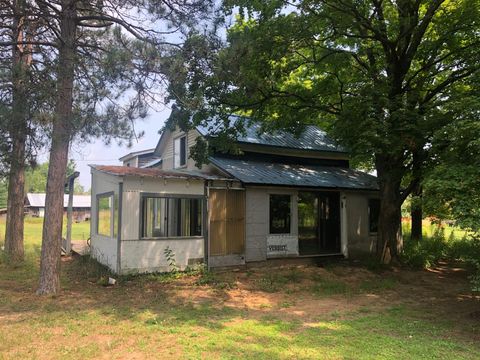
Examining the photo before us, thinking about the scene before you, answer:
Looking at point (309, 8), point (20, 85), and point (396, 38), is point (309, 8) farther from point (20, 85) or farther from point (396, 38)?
point (20, 85)

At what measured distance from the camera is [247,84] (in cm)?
1013

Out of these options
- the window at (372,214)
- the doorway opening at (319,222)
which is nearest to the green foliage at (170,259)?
the doorway opening at (319,222)

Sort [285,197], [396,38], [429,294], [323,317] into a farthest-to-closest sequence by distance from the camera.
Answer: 1. [285,197]
2. [396,38]
3. [429,294]
4. [323,317]

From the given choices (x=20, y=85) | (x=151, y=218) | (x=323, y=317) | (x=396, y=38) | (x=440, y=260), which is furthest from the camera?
(x=440, y=260)

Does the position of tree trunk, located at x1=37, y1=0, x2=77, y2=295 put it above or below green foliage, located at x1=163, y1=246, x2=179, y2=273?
above

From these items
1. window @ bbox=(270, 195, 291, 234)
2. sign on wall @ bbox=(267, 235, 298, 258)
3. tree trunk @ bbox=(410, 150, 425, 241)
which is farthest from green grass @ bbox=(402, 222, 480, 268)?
window @ bbox=(270, 195, 291, 234)

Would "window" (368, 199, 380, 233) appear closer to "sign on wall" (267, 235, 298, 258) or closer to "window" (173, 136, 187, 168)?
"sign on wall" (267, 235, 298, 258)

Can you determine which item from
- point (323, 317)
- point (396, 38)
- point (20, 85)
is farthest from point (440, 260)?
point (20, 85)

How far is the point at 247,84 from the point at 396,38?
213 inches

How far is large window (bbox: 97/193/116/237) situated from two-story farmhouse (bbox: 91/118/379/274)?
0.03 metres

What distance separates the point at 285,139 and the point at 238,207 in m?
4.70

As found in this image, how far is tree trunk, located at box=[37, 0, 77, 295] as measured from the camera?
8.37m

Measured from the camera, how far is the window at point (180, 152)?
16859 mm

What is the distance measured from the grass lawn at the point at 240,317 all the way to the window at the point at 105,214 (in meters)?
1.32
